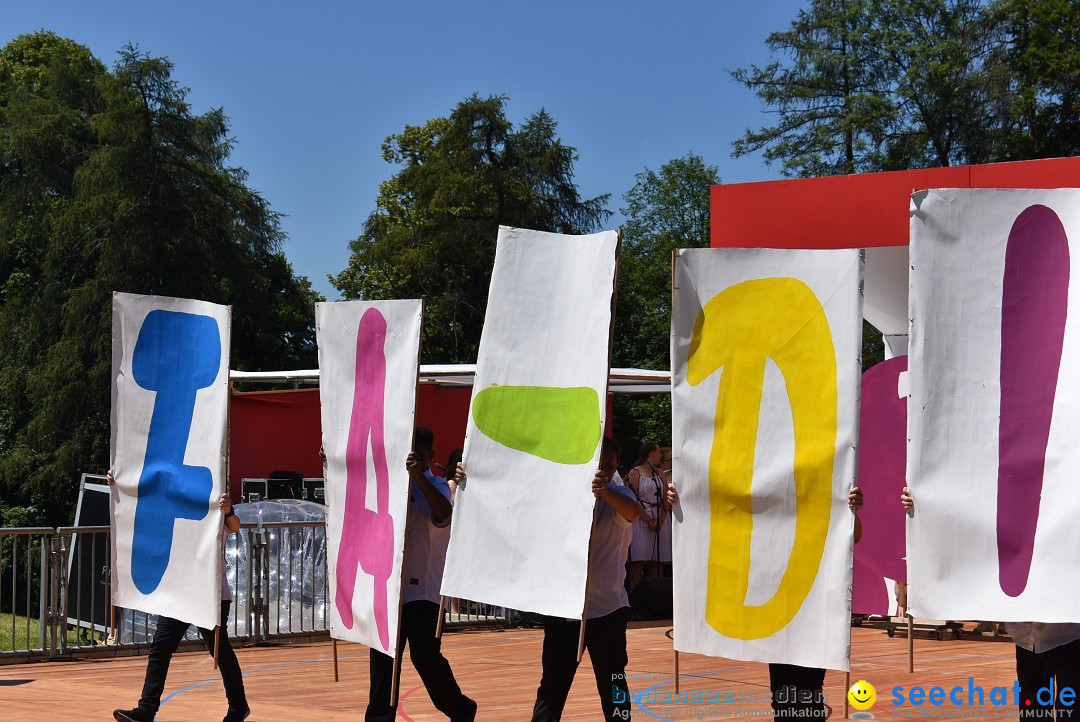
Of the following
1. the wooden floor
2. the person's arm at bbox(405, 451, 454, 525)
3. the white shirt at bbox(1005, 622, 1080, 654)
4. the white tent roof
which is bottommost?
the wooden floor

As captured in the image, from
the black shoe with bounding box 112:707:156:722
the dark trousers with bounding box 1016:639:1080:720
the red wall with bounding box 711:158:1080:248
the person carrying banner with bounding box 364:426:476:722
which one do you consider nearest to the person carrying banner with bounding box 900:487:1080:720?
the dark trousers with bounding box 1016:639:1080:720

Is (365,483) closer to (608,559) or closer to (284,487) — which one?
(608,559)

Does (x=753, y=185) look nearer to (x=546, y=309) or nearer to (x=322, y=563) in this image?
(x=546, y=309)

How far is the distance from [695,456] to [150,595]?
3898 millimetres

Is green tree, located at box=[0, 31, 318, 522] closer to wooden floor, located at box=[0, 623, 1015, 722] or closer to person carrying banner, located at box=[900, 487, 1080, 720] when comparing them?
wooden floor, located at box=[0, 623, 1015, 722]

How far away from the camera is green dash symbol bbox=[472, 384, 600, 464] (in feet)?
21.7

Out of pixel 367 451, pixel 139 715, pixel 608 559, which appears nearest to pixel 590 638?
pixel 608 559

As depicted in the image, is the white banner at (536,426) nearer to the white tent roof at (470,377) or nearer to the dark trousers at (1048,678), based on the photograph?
the dark trousers at (1048,678)

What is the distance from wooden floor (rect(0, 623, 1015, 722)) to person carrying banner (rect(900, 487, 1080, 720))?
8.89 feet

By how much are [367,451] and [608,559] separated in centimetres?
147

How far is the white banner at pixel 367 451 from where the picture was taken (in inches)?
279

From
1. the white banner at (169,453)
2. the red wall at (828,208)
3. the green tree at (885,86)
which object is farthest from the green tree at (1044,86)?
the white banner at (169,453)

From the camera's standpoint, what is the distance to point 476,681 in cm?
1083

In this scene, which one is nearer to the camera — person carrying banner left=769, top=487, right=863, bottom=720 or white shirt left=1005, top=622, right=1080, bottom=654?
white shirt left=1005, top=622, right=1080, bottom=654
